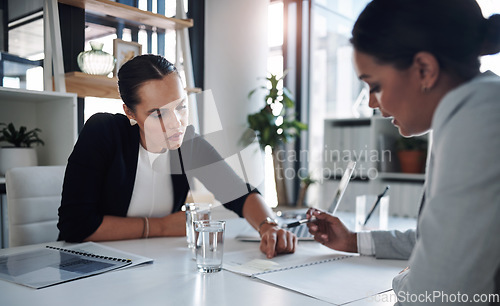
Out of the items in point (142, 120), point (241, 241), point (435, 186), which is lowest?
point (241, 241)

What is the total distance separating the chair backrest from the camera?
4.37 feet

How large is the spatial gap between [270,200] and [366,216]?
3316 mm

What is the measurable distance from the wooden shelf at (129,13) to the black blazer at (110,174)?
135 cm

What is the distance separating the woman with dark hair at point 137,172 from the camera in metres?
1.25

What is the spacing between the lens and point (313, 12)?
469 cm

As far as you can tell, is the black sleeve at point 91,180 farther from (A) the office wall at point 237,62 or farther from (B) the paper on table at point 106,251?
(A) the office wall at point 237,62

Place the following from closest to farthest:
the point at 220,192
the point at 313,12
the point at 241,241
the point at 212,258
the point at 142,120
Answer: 1. the point at 212,258
2. the point at 241,241
3. the point at 142,120
4. the point at 220,192
5. the point at 313,12

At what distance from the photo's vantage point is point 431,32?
20.5 inches

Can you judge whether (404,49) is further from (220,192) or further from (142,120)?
(220,192)

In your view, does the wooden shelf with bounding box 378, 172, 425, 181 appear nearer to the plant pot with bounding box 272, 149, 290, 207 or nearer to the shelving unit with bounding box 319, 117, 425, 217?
the shelving unit with bounding box 319, 117, 425, 217

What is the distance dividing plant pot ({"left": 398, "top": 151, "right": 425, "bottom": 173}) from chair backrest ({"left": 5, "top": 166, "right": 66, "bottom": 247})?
2.34 meters

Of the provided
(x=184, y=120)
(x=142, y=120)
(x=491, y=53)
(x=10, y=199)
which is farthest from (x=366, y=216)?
(x=10, y=199)

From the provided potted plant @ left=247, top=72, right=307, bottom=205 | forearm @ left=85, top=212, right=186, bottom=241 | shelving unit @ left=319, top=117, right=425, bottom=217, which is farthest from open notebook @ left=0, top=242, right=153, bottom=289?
potted plant @ left=247, top=72, right=307, bottom=205

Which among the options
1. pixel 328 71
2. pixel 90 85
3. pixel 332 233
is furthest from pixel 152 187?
pixel 328 71
